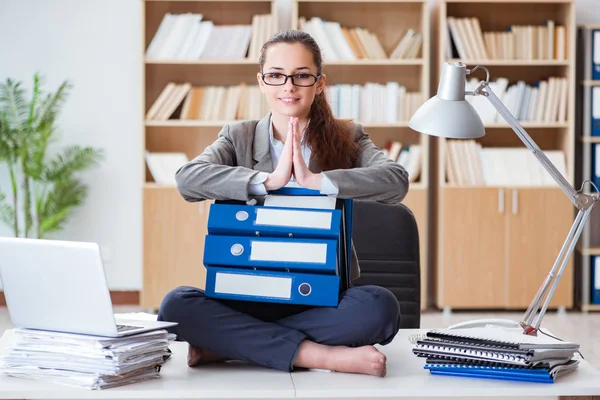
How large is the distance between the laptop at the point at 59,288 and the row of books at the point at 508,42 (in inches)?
146

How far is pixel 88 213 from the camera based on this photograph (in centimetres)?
528

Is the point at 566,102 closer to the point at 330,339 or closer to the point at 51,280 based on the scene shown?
the point at 330,339

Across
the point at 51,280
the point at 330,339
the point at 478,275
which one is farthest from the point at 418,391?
the point at 478,275

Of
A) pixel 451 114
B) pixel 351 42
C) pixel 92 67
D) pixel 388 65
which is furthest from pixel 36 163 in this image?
pixel 451 114

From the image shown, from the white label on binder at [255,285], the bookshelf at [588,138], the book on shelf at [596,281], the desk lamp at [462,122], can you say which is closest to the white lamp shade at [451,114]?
the desk lamp at [462,122]

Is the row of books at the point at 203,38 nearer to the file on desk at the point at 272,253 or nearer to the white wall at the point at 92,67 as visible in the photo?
the white wall at the point at 92,67

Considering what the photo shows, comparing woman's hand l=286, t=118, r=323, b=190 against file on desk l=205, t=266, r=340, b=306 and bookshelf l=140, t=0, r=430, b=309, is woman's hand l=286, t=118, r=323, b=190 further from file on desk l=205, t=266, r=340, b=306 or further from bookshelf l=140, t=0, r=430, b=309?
bookshelf l=140, t=0, r=430, b=309

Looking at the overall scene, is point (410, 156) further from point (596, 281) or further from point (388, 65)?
point (596, 281)

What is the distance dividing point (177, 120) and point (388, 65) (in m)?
1.30

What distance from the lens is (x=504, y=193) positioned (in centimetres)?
502

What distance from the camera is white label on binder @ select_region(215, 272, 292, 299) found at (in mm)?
1819

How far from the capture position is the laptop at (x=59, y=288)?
1.59 metres

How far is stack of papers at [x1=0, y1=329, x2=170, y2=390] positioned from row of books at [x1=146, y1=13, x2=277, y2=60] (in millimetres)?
3445

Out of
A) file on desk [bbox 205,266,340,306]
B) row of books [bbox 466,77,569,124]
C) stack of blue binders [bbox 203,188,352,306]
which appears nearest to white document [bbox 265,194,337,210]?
stack of blue binders [bbox 203,188,352,306]
